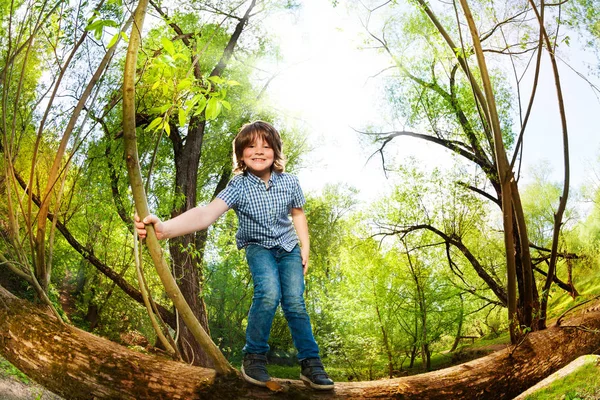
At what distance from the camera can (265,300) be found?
2695mm

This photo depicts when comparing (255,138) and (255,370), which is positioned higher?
(255,138)

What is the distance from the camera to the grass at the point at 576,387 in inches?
150

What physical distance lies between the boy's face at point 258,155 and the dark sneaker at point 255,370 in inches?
41.3

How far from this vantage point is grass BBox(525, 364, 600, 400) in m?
3.81

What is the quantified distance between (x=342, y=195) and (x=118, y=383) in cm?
1963

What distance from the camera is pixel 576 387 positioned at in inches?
153

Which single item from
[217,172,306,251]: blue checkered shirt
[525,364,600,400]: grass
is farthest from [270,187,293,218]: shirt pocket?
[525,364,600,400]: grass

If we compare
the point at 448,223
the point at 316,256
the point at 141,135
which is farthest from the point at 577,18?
the point at 316,256

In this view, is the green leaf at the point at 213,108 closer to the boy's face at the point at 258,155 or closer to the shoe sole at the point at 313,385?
the boy's face at the point at 258,155

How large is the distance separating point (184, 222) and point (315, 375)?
112 centimetres

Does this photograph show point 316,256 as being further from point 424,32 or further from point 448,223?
point 424,32

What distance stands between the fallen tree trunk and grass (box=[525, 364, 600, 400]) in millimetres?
391

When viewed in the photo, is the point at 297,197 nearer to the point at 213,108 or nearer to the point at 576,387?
the point at 213,108

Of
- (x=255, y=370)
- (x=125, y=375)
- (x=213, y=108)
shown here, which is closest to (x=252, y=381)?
(x=255, y=370)
